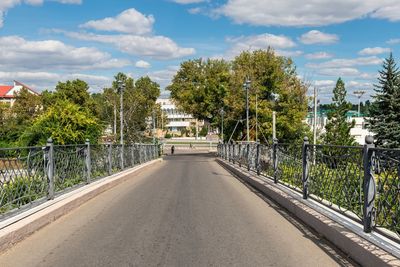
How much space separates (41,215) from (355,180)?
5.00m

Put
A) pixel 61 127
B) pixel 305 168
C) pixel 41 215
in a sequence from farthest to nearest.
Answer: pixel 61 127 < pixel 305 168 < pixel 41 215

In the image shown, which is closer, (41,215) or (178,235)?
(178,235)

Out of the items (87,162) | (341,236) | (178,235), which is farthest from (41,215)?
(87,162)

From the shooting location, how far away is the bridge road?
5258 mm

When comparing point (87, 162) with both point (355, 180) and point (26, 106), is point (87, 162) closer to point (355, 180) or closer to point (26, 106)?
point (355, 180)

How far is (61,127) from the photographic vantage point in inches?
730

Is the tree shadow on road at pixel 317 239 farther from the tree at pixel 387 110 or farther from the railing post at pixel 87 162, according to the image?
the tree at pixel 387 110

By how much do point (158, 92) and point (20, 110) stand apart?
4530 centimetres

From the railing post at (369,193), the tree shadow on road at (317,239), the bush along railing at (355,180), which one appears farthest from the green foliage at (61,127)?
the railing post at (369,193)

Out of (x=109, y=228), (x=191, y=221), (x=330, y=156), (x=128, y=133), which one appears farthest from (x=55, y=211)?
(x=128, y=133)

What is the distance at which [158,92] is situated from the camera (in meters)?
96.1

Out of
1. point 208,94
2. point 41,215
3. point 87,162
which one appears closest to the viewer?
point 41,215

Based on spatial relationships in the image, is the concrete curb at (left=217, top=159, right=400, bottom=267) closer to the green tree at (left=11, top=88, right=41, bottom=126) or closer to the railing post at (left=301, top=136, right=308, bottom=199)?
the railing post at (left=301, top=136, right=308, bottom=199)

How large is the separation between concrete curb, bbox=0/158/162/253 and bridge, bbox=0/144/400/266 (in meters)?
0.01
